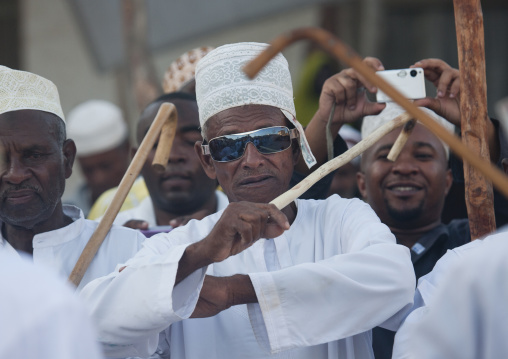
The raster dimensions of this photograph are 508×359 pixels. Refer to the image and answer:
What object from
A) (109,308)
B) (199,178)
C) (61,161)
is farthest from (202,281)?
(199,178)

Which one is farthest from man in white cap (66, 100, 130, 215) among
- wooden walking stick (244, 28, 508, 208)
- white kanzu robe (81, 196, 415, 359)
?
wooden walking stick (244, 28, 508, 208)

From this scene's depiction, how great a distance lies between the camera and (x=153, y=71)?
9625 mm

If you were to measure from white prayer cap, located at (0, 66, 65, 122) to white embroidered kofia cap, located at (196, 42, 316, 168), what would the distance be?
739 mm

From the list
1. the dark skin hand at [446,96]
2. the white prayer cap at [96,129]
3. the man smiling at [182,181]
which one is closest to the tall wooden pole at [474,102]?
the dark skin hand at [446,96]

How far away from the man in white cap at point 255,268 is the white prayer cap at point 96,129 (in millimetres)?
4440

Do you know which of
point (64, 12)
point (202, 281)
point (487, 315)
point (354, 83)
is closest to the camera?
point (487, 315)

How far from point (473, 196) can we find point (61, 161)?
69.7 inches

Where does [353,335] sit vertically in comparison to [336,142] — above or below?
below

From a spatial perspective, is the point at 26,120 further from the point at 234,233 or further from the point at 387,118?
the point at 387,118

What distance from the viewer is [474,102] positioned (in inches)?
158

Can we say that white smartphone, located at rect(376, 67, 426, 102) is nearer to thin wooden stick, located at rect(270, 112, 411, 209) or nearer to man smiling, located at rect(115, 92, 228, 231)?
thin wooden stick, located at rect(270, 112, 411, 209)

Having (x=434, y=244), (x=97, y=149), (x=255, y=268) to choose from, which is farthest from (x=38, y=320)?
(x=97, y=149)

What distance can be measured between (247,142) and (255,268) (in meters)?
0.49

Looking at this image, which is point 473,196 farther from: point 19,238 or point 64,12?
point 64,12
